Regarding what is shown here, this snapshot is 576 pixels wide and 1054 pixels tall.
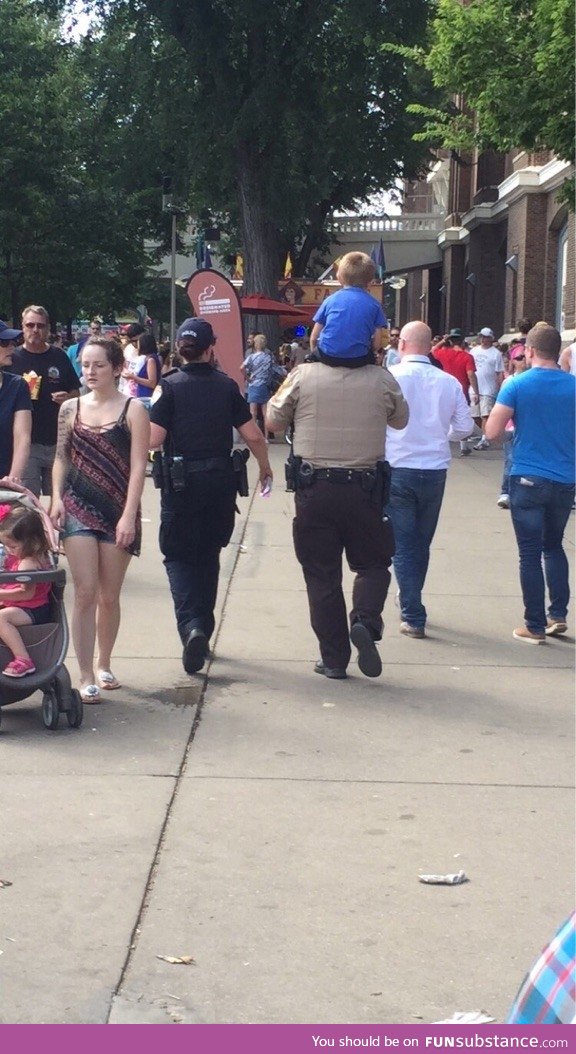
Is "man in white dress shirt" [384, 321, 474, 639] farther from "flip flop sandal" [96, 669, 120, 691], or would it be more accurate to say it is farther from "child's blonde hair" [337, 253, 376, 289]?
"flip flop sandal" [96, 669, 120, 691]

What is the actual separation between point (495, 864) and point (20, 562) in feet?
8.94

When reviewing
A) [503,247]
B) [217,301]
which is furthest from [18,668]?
[503,247]

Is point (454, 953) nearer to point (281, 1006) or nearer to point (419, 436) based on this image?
point (281, 1006)

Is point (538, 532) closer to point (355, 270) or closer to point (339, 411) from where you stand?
point (339, 411)

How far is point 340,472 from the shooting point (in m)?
7.16

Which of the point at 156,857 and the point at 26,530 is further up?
the point at 26,530

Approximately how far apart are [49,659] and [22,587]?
1.10ft

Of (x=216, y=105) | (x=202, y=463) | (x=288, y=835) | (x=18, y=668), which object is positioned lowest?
(x=288, y=835)

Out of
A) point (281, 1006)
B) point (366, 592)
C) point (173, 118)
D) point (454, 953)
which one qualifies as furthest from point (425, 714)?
point (173, 118)

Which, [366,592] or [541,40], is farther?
[541,40]

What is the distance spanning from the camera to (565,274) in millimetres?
31219

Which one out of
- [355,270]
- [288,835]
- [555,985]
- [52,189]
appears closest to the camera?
[555,985]

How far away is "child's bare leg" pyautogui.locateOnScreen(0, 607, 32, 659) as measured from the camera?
6.32m

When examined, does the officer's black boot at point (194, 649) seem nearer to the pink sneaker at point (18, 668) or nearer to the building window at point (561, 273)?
the pink sneaker at point (18, 668)
